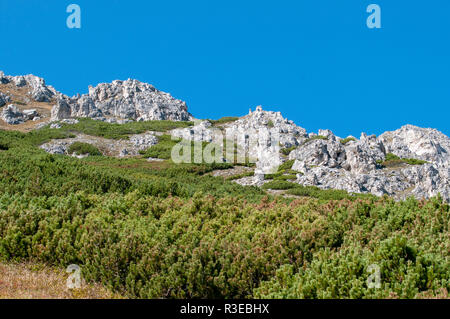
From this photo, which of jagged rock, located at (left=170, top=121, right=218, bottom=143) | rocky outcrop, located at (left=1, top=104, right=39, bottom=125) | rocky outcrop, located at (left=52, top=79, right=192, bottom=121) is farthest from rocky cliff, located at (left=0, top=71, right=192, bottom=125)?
jagged rock, located at (left=170, top=121, right=218, bottom=143)

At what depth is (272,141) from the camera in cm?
5519

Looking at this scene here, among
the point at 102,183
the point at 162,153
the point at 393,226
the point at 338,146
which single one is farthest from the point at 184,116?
the point at 393,226

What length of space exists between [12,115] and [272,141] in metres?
43.9

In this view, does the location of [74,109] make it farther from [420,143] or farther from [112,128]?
[420,143]

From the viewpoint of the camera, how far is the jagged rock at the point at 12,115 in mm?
67625

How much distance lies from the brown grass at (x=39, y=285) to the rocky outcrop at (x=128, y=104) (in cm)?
7066

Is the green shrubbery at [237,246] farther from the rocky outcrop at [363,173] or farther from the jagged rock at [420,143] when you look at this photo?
the jagged rock at [420,143]

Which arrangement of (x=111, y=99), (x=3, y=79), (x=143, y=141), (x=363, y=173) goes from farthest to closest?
1. (x=3, y=79)
2. (x=111, y=99)
3. (x=143, y=141)
4. (x=363, y=173)

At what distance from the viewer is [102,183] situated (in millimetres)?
17531

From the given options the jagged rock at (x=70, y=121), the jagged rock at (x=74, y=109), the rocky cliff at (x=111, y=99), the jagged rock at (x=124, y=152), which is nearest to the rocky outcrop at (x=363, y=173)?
the jagged rock at (x=124, y=152)

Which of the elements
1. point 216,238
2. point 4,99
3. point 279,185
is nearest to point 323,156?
point 279,185

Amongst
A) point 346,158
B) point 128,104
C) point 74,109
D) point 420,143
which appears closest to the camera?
point 346,158
